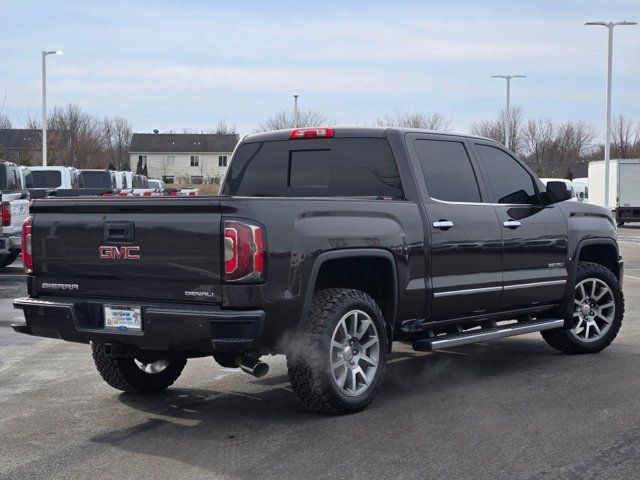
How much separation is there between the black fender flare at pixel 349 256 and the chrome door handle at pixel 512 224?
4.80 ft

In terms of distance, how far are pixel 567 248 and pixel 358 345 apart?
2.75 meters

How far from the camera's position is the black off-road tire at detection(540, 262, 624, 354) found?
8516mm

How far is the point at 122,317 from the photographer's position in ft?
19.4

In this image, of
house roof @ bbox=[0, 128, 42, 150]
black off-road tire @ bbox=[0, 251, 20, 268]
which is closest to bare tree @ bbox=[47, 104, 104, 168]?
house roof @ bbox=[0, 128, 42, 150]

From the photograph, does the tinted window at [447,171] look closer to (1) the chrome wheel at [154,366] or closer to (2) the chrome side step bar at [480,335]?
(2) the chrome side step bar at [480,335]

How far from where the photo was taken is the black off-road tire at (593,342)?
852cm

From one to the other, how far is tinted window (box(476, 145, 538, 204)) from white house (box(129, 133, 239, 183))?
320 ft

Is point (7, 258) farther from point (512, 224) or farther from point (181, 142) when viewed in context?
point (181, 142)

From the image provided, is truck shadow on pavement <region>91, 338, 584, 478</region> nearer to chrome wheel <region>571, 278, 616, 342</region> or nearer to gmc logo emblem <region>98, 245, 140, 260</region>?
chrome wheel <region>571, 278, 616, 342</region>

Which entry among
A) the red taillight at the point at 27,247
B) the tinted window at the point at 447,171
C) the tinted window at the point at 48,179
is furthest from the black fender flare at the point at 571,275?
the tinted window at the point at 48,179

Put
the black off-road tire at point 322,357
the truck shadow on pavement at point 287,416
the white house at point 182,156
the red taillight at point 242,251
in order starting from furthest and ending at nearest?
the white house at point 182,156, the black off-road tire at point 322,357, the red taillight at point 242,251, the truck shadow on pavement at point 287,416

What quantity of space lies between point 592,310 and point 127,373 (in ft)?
14.1

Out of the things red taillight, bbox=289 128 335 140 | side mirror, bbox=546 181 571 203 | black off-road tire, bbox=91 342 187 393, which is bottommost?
black off-road tire, bbox=91 342 187 393

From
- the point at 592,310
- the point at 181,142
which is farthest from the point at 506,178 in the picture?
the point at 181,142
